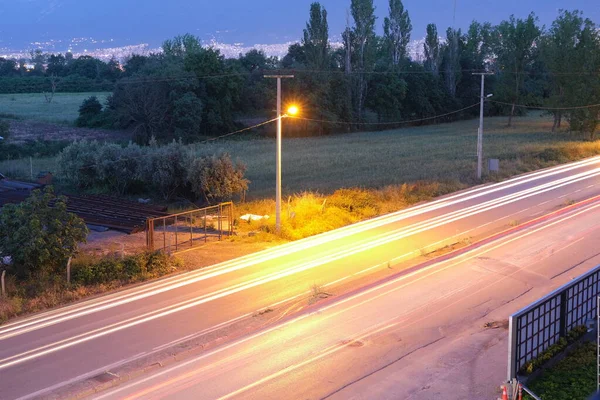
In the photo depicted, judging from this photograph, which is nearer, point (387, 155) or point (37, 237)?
point (37, 237)

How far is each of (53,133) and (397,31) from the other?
54411mm

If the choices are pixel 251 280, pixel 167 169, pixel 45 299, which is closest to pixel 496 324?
pixel 251 280

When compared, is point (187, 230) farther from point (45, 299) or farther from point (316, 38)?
point (316, 38)

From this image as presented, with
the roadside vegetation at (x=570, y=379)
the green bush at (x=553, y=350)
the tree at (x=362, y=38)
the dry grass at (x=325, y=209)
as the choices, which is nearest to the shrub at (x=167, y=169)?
the dry grass at (x=325, y=209)

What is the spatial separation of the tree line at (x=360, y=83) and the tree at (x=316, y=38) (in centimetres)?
11

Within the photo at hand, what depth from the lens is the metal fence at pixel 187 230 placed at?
21.7 metres

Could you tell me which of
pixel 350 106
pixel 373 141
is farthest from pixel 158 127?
pixel 350 106

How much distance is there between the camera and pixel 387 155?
2122 inches

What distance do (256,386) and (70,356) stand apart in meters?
4.02

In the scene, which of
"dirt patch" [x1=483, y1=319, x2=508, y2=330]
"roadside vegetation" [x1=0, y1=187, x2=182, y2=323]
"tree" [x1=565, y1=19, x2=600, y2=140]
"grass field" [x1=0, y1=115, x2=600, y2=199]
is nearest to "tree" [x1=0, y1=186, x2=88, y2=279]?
"roadside vegetation" [x1=0, y1=187, x2=182, y2=323]

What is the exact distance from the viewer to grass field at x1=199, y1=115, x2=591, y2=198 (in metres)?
38.8

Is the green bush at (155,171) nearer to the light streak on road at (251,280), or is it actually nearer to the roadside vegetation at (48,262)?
the light streak on road at (251,280)

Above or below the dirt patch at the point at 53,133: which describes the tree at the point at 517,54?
above

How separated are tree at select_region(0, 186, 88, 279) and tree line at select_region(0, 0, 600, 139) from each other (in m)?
43.9
